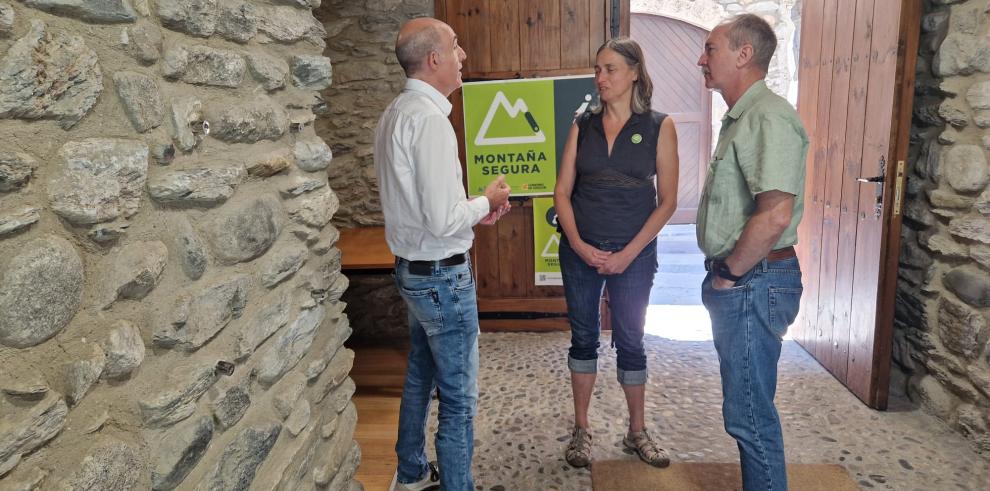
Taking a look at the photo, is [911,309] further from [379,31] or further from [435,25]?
[379,31]

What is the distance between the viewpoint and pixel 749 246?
5.26 ft

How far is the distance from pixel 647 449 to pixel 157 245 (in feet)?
6.53

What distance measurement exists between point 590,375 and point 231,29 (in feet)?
5.73

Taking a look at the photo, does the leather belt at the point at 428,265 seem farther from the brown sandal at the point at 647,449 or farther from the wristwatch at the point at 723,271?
the brown sandal at the point at 647,449

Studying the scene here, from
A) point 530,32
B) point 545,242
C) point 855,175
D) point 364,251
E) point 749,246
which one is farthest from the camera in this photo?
point 545,242

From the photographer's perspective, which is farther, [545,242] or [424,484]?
[545,242]

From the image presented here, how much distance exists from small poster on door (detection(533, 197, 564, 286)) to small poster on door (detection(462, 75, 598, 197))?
0.10 meters

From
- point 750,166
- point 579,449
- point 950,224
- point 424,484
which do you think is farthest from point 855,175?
point 424,484

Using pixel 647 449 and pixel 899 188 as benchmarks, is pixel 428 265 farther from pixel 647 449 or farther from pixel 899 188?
pixel 899 188

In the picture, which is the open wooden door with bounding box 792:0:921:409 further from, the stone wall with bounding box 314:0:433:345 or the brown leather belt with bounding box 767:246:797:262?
the stone wall with bounding box 314:0:433:345

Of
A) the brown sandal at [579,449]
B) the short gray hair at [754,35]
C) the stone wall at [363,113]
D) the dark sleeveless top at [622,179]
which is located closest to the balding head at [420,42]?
the dark sleeveless top at [622,179]

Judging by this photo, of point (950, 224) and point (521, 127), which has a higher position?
point (521, 127)

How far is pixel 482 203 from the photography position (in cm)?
184

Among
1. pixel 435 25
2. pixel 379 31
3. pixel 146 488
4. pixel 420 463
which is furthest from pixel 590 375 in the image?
pixel 379 31
